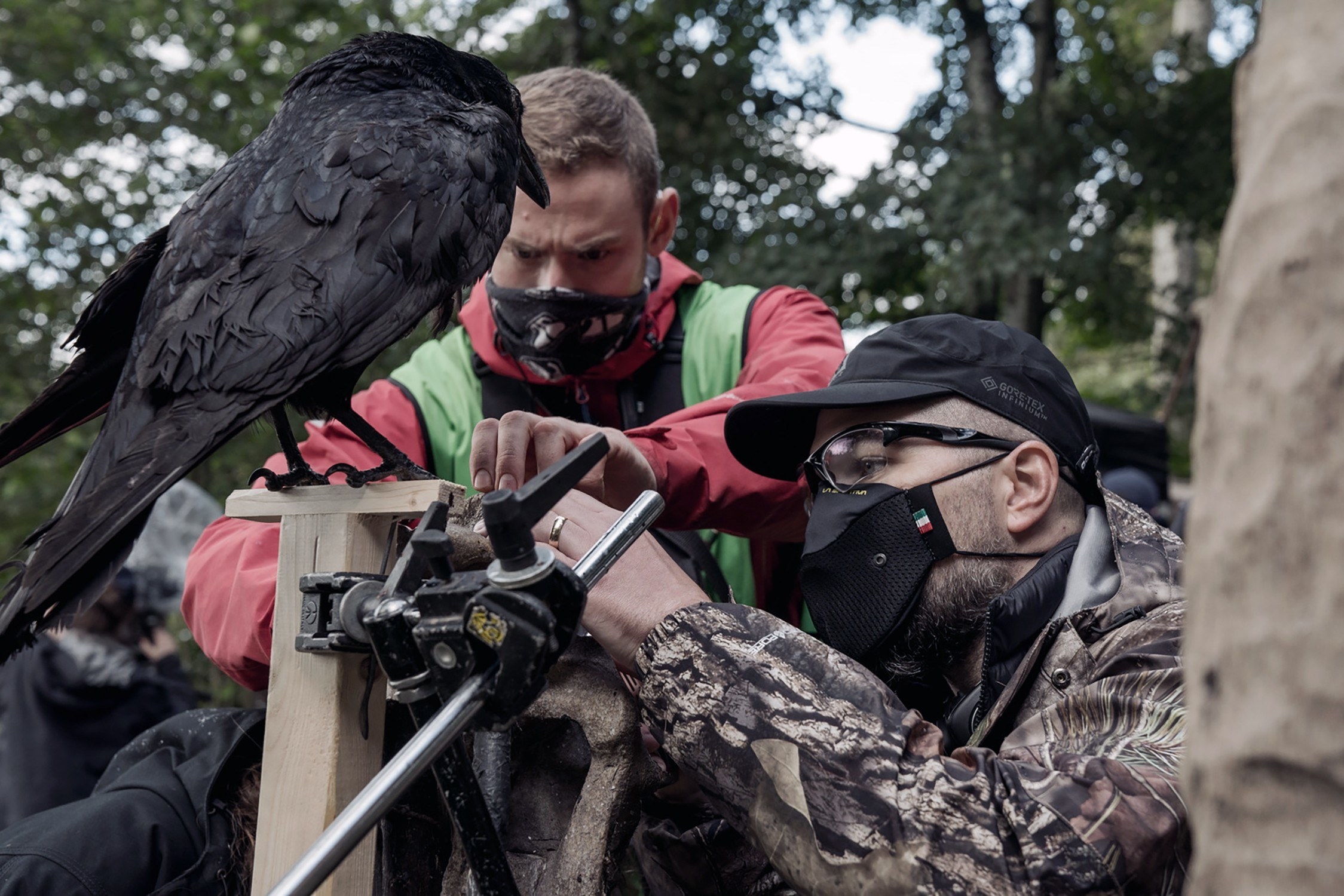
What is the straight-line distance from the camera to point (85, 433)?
8977 millimetres

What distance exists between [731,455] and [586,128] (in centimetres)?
95

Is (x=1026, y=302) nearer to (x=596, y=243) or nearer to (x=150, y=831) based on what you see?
(x=596, y=243)

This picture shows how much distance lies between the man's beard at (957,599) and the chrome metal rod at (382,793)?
1044 millimetres

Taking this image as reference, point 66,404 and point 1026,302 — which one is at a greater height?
point 66,404

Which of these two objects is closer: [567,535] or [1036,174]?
[567,535]

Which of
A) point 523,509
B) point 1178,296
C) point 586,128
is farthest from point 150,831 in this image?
point 1178,296

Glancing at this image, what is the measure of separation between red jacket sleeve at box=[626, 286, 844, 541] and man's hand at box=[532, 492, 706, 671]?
Result: 1.41 ft

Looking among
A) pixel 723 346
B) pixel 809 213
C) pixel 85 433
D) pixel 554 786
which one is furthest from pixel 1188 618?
pixel 85 433

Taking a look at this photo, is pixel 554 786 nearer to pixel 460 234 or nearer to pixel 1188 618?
pixel 460 234

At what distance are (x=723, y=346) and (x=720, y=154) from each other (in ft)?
21.1

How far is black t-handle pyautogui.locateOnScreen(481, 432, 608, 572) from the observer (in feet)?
3.74

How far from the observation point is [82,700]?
467 cm

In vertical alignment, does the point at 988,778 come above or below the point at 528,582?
below

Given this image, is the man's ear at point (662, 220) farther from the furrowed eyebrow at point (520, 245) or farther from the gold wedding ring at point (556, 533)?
the gold wedding ring at point (556, 533)
